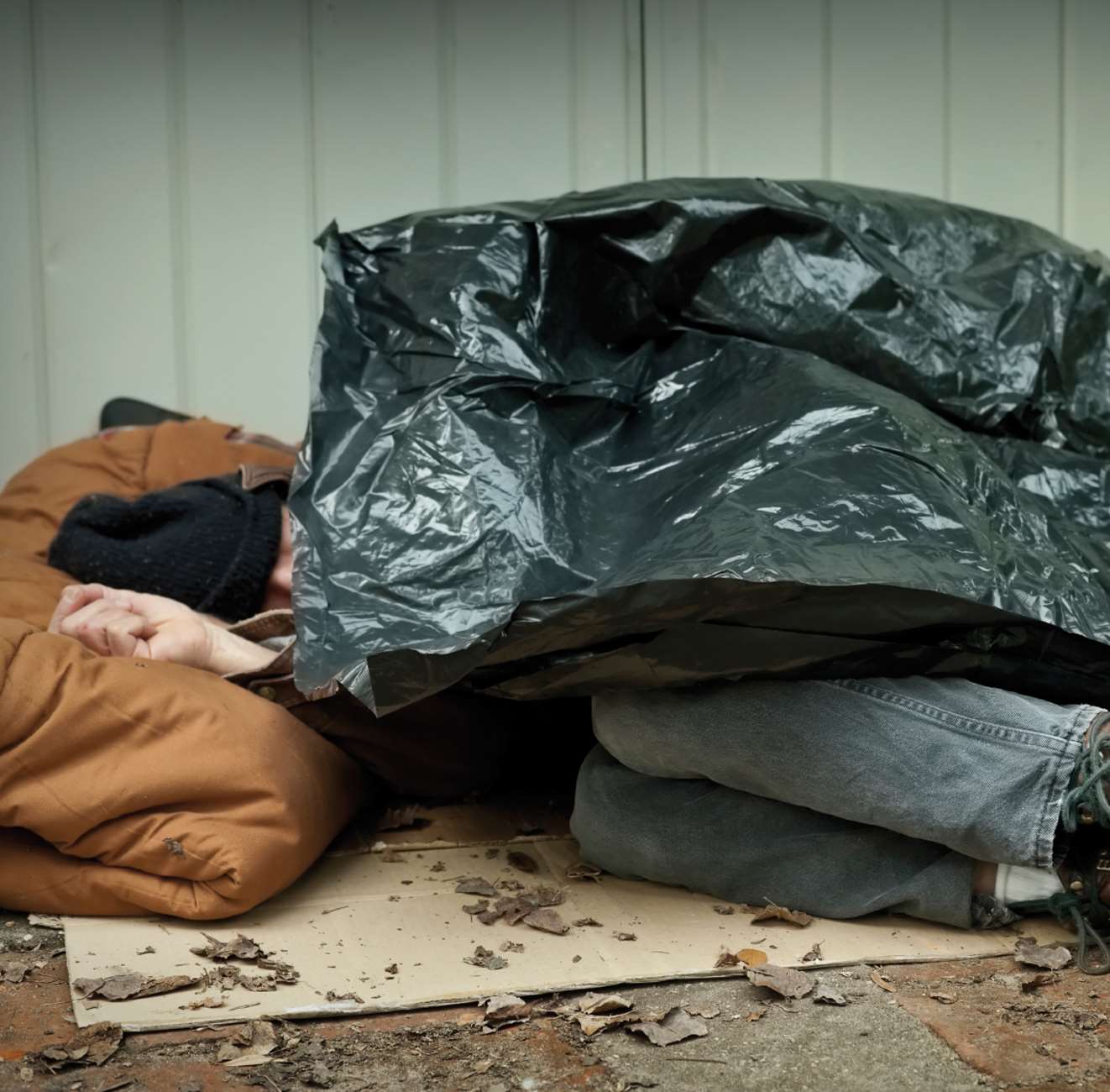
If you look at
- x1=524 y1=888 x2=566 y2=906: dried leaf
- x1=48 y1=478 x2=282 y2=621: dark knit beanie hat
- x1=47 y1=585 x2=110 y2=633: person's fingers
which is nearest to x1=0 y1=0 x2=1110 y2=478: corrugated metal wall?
x1=48 y1=478 x2=282 y2=621: dark knit beanie hat

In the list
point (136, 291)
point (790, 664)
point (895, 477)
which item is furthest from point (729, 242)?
point (136, 291)

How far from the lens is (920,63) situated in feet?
7.86

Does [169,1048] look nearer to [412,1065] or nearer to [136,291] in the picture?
[412,1065]

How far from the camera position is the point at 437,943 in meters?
Result: 1.28

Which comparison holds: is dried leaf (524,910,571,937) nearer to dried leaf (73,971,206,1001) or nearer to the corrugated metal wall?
dried leaf (73,971,206,1001)

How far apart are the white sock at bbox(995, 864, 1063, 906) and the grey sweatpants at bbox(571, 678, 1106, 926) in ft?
0.11

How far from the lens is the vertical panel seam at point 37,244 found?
2143 mm

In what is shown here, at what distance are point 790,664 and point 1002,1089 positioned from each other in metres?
0.42

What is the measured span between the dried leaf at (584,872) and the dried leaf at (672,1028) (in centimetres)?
33

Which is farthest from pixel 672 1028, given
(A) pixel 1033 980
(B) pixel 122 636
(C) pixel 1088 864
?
(B) pixel 122 636

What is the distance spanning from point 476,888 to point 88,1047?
47 cm

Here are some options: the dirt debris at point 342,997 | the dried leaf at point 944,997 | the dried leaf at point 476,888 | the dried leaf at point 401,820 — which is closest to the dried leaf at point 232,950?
the dirt debris at point 342,997

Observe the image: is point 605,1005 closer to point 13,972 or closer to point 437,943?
point 437,943

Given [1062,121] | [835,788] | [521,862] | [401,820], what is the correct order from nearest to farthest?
[835,788] → [521,862] → [401,820] → [1062,121]
